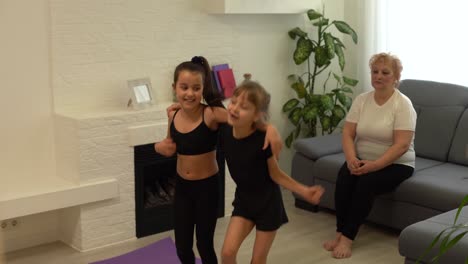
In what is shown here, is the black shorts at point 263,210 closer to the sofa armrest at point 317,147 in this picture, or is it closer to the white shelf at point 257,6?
the sofa armrest at point 317,147

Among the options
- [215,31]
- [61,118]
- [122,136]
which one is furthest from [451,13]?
[61,118]

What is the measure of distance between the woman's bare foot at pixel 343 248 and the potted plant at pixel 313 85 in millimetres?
1354

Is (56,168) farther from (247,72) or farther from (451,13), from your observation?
(451,13)

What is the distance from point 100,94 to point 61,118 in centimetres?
34

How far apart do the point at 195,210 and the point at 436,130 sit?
2.24m

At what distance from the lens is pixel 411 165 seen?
160 inches

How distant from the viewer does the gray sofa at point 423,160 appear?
3.96 metres

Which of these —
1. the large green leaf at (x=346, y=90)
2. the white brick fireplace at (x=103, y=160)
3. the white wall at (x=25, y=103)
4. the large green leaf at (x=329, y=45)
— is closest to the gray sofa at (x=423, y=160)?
the large green leaf at (x=346, y=90)

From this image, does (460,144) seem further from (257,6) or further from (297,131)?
(257,6)

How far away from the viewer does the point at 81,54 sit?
402cm

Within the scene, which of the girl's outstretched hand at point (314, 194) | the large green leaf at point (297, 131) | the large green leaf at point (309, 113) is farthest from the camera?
the large green leaf at point (297, 131)

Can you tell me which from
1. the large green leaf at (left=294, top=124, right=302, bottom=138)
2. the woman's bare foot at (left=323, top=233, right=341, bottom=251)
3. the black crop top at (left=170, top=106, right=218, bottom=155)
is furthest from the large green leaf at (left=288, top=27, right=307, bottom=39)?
the black crop top at (left=170, top=106, right=218, bottom=155)

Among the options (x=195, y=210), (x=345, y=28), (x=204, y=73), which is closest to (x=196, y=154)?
(x=195, y=210)

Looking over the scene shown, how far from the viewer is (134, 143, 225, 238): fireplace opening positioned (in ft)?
13.8
